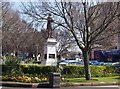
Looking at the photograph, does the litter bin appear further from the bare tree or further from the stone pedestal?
the stone pedestal

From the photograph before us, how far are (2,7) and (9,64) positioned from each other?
14.9m

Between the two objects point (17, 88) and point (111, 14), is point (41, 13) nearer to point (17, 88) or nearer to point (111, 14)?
point (111, 14)

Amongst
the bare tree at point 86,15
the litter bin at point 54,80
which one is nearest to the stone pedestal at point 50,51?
the bare tree at point 86,15

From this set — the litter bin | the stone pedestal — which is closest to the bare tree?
the litter bin

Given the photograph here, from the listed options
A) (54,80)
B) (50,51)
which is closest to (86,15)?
(54,80)

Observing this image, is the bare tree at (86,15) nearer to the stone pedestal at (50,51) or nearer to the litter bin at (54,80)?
the litter bin at (54,80)

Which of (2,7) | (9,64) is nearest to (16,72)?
(9,64)

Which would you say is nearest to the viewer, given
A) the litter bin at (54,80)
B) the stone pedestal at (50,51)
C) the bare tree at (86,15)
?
the litter bin at (54,80)

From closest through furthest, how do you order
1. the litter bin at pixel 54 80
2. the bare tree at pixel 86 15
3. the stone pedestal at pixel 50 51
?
the litter bin at pixel 54 80, the bare tree at pixel 86 15, the stone pedestal at pixel 50 51

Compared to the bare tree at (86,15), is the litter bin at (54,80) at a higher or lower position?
lower

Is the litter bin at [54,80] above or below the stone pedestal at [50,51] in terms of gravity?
below

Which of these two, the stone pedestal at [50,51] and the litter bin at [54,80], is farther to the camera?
the stone pedestal at [50,51]

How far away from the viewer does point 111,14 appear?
23531mm

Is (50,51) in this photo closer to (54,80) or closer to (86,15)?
(86,15)
